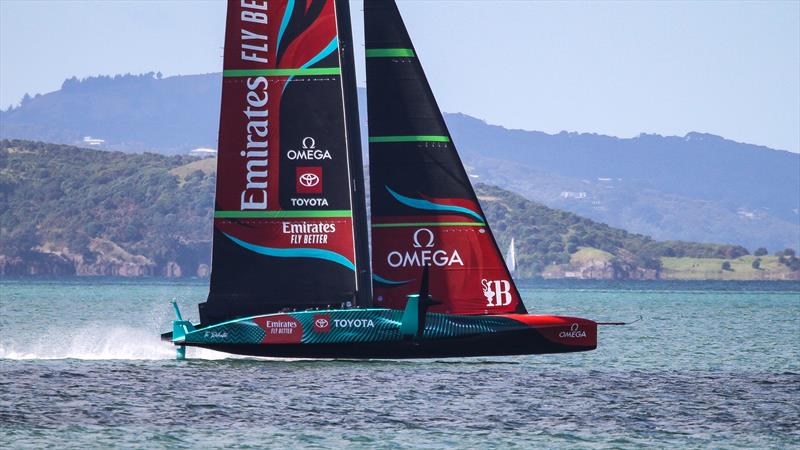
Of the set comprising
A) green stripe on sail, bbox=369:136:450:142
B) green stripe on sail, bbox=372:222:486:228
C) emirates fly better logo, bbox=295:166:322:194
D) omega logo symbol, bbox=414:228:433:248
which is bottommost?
omega logo symbol, bbox=414:228:433:248

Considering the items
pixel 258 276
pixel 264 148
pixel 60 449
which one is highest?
pixel 264 148

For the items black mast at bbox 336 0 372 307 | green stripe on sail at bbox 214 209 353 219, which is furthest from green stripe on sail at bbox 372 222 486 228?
green stripe on sail at bbox 214 209 353 219

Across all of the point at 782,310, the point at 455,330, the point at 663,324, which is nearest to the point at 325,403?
the point at 455,330

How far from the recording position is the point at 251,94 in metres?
39.0

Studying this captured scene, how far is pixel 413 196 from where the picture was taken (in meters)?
39.4

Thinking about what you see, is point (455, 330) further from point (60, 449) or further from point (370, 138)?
point (60, 449)

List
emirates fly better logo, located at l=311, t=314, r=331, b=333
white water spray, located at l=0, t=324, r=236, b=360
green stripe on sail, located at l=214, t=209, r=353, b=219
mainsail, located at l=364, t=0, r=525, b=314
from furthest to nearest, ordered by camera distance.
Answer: white water spray, located at l=0, t=324, r=236, b=360, mainsail, located at l=364, t=0, r=525, b=314, green stripe on sail, located at l=214, t=209, r=353, b=219, emirates fly better logo, located at l=311, t=314, r=331, b=333

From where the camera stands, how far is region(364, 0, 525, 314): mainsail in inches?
1549

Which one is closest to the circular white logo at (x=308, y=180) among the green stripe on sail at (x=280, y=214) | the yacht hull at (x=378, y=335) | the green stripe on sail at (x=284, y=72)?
the green stripe on sail at (x=280, y=214)

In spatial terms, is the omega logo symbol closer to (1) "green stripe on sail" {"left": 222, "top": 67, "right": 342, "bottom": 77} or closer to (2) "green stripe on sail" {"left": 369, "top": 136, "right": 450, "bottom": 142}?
(2) "green stripe on sail" {"left": 369, "top": 136, "right": 450, "bottom": 142}

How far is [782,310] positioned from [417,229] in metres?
84.1

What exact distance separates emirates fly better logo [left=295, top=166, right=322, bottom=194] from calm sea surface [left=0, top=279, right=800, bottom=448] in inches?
185

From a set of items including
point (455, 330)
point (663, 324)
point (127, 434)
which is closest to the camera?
point (127, 434)

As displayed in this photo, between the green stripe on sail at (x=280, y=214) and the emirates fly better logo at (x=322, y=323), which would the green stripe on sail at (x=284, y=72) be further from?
the emirates fly better logo at (x=322, y=323)
